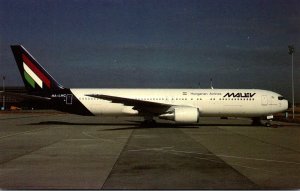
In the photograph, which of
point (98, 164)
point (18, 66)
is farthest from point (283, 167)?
point (18, 66)

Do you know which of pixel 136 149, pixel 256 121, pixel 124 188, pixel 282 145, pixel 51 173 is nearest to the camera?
pixel 124 188

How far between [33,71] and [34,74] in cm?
25

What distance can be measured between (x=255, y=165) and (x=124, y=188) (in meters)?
4.71

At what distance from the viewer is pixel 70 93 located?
28.2 metres

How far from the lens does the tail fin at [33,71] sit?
2875 cm

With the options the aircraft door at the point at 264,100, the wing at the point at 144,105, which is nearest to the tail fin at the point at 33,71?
the wing at the point at 144,105

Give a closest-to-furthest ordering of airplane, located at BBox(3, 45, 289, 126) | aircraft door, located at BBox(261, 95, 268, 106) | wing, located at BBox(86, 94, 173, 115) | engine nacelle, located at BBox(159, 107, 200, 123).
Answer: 1. engine nacelle, located at BBox(159, 107, 200, 123)
2. wing, located at BBox(86, 94, 173, 115)
3. airplane, located at BBox(3, 45, 289, 126)
4. aircraft door, located at BBox(261, 95, 268, 106)

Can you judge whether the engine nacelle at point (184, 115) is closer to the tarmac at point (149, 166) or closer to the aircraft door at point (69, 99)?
the aircraft door at point (69, 99)

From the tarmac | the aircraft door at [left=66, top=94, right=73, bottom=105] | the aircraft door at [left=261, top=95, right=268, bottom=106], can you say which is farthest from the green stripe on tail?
the aircraft door at [left=261, top=95, right=268, bottom=106]

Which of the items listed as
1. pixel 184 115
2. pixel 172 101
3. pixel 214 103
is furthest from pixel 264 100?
pixel 184 115

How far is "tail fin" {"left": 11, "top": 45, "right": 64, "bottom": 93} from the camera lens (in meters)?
A: 28.8

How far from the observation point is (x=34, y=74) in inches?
1136

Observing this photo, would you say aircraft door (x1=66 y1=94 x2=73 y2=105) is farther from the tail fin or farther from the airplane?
the tail fin

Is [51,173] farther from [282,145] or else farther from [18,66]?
[18,66]
